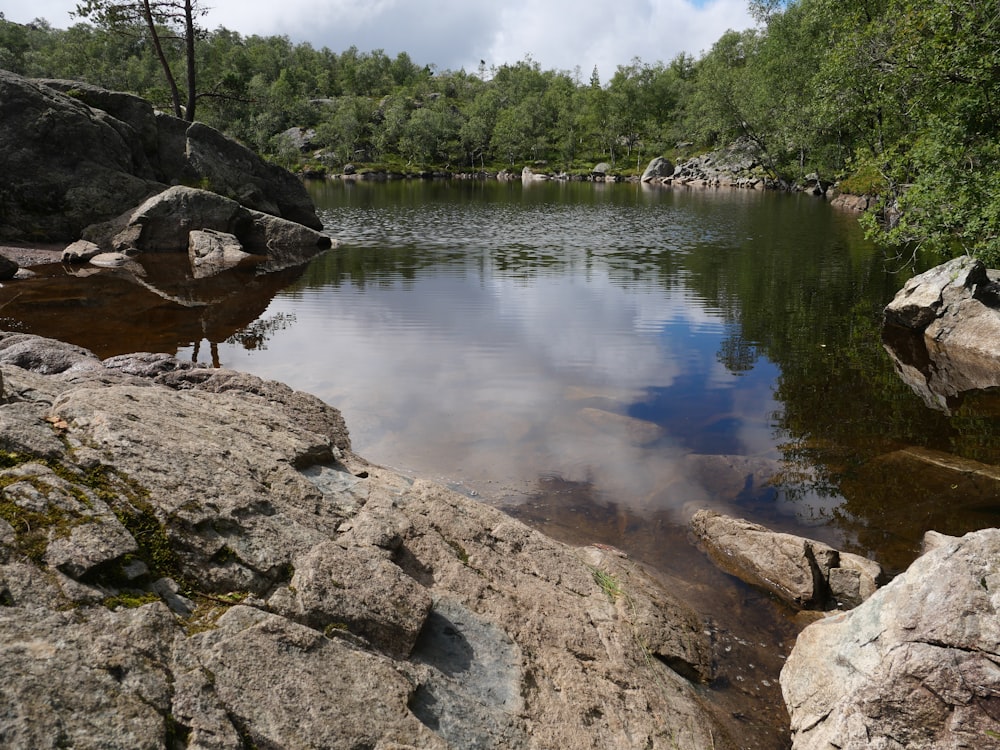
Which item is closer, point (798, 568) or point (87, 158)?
point (798, 568)

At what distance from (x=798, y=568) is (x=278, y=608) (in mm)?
7023

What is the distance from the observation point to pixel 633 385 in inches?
666

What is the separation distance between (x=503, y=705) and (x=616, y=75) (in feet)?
605

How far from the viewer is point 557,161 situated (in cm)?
15862

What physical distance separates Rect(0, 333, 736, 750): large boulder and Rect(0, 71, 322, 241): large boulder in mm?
33395

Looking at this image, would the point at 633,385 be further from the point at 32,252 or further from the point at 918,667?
the point at 32,252

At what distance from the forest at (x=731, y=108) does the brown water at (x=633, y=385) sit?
5.46m

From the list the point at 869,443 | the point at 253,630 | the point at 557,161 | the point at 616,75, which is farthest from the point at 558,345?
the point at 616,75

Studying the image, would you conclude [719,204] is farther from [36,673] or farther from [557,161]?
[557,161]

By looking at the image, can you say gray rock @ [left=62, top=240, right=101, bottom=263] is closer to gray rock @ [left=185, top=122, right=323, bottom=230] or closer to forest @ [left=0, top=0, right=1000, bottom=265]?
gray rock @ [left=185, top=122, right=323, bottom=230]

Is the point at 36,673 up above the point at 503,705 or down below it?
above

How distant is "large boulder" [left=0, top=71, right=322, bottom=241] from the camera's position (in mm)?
32906

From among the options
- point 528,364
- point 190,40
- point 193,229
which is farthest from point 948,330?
point 190,40

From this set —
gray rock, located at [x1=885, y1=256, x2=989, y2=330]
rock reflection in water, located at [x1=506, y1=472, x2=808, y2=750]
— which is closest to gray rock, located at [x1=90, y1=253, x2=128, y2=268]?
rock reflection in water, located at [x1=506, y1=472, x2=808, y2=750]
